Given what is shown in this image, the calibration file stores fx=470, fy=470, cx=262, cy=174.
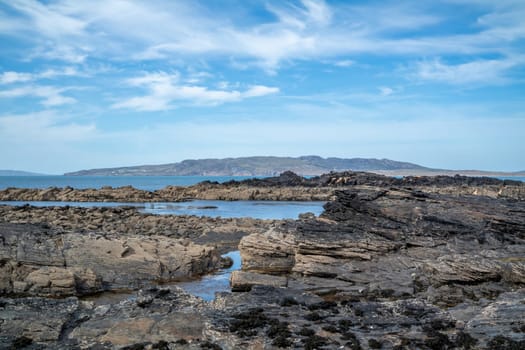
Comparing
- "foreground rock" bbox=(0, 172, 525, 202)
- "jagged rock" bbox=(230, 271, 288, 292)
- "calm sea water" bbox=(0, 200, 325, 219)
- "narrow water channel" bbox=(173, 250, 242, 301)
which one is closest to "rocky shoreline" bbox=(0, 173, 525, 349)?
"jagged rock" bbox=(230, 271, 288, 292)

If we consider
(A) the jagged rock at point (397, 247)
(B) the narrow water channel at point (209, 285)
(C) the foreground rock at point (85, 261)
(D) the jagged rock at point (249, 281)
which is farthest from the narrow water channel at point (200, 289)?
(A) the jagged rock at point (397, 247)

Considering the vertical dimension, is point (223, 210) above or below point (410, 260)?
below

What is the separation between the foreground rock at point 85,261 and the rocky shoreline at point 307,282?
6 centimetres

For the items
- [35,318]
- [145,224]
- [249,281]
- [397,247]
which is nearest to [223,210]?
[145,224]

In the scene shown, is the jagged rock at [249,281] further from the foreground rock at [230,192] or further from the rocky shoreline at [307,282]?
the foreground rock at [230,192]

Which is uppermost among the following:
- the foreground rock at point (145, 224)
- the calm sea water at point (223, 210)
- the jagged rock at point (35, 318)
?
the jagged rock at point (35, 318)

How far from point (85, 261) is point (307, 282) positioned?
33.0 ft

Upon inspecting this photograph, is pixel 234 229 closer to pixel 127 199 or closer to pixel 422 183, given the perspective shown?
pixel 127 199

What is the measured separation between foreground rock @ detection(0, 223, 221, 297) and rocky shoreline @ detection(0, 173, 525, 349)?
0.06 metres

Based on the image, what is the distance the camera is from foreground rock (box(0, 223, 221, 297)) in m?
18.9

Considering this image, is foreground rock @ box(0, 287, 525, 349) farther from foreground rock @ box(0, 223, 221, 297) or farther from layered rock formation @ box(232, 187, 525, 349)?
foreground rock @ box(0, 223, 221, 297)

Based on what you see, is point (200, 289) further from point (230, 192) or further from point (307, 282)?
point (230, 192)

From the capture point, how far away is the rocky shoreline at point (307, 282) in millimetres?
13109

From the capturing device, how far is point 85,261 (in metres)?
21.2
